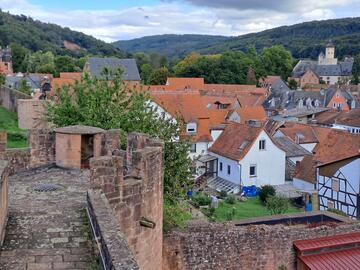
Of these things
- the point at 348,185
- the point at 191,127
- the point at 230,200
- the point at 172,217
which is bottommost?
the point at 230,200

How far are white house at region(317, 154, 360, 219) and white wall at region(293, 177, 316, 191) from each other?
261 centimetres

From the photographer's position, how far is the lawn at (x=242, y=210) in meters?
29.7

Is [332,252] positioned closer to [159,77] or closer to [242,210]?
[242,210]

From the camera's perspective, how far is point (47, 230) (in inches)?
Result: 311

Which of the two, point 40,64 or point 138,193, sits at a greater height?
point 40,64

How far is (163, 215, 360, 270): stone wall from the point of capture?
45.8 feet

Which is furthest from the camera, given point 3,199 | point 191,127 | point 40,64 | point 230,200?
point 40,64

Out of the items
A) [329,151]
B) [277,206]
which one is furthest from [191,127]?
[277,206]

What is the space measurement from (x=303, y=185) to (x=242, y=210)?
6.81m

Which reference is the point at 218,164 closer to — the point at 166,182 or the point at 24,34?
the point at 166,182

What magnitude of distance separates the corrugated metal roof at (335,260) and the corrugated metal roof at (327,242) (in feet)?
0.92

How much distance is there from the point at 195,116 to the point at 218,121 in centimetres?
666

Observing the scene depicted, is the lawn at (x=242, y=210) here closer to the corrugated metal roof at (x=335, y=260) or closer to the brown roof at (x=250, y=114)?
the corrugated metal roof at (x=335, y=260)

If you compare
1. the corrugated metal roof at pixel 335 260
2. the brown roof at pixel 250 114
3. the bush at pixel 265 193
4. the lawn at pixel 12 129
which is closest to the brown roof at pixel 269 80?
the brown roof at pixel 250 114
